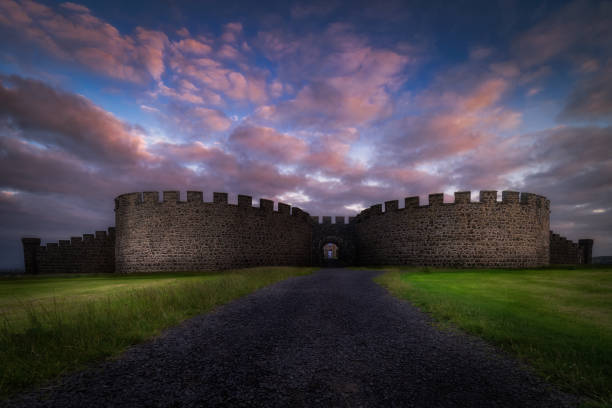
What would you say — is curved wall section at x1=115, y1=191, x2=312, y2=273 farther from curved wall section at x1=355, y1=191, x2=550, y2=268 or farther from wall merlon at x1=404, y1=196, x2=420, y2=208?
curved wall section at x1=355, y1=191, x2=550, y2=268

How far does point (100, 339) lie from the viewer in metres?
3.80

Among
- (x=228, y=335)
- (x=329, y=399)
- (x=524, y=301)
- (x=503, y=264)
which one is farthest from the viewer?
(x=503, y=264)

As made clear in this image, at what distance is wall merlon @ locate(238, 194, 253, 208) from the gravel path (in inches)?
636

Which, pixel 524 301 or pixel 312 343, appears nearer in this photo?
pixel 312 343

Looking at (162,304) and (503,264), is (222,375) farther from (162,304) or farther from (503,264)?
(503,264)

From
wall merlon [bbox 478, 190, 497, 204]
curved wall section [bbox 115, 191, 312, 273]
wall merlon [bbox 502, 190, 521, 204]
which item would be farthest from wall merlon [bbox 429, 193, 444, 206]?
curved wall section [bbox 115, 191, 312, 273]

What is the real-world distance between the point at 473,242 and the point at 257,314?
18906 mm

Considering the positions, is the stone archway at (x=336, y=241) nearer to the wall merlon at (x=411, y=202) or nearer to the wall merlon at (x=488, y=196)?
the wall merlon at (x=411, y=202)

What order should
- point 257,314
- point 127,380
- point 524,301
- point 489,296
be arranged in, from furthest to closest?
point 489,296 → point 524,301 → point 257,314 → point 127,380

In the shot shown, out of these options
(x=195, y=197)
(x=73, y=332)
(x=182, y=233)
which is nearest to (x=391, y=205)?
(x=195, y=197)

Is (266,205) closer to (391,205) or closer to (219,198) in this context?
(219,198)

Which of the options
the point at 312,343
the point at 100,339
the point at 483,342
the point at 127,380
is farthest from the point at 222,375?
the point at 483,342

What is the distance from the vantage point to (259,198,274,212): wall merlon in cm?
2214

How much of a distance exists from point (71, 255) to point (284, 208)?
1814 cm
